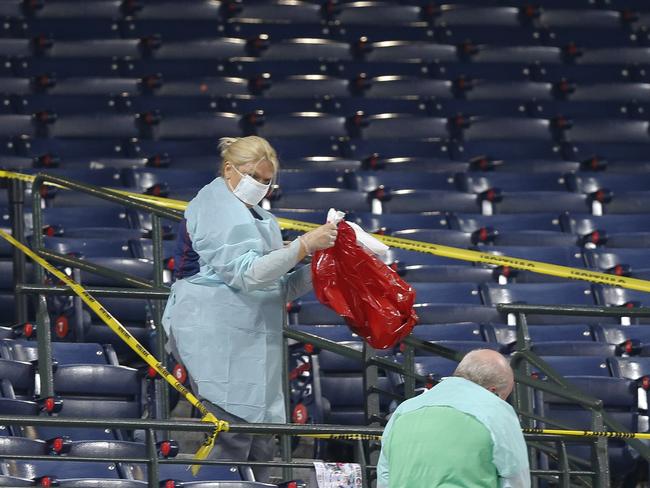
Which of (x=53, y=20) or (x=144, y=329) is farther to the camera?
(x=53, y=20)

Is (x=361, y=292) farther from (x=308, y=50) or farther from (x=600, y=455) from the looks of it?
(x=308, y=50)

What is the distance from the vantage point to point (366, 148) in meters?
11.0

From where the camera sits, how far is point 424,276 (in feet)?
29.6

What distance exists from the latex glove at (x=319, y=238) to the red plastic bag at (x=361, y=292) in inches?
9.1

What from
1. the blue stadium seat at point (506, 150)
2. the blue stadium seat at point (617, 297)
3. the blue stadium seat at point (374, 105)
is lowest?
the blue stadium seat at point (617, 297)

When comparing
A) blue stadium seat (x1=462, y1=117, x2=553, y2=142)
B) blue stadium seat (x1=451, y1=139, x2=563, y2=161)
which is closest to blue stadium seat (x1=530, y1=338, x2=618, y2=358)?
blue stadium seat (x1=451, y1=139, x2=563, y2=161)

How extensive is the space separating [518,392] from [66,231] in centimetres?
316

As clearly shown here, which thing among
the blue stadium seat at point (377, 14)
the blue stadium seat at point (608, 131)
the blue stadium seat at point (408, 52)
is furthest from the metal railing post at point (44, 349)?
the blue stadium seat at point (377, 14)

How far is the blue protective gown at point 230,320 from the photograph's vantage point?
5785 mm

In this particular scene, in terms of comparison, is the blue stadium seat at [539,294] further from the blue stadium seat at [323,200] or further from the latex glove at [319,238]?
the latex glove at [319,238]

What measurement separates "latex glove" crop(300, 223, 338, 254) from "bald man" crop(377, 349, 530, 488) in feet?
3.27

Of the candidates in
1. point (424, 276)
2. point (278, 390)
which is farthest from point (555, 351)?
point (278, 390)

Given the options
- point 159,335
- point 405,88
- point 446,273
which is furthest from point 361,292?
point 405,88

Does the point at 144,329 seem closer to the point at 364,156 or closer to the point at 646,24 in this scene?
the point at 364,156
